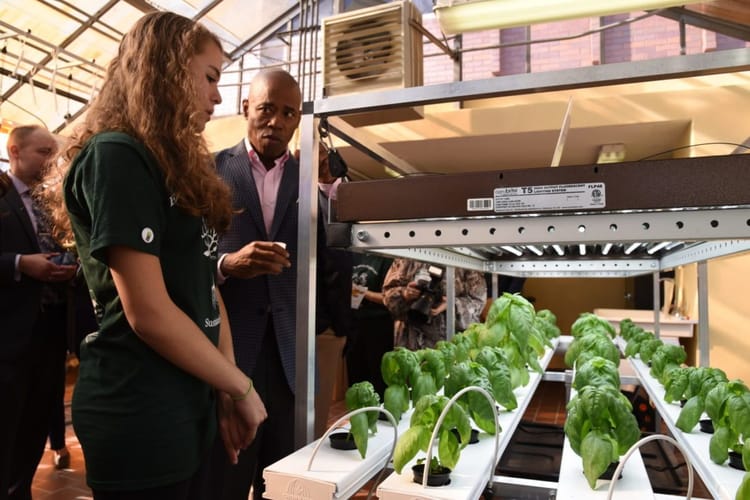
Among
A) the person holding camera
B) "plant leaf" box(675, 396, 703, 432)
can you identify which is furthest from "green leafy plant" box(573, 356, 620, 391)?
the person holding camera

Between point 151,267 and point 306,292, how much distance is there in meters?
0.25

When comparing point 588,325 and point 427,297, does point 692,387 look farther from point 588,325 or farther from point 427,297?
point 427,297

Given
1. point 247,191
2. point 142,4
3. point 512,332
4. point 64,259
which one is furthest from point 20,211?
point 142,4

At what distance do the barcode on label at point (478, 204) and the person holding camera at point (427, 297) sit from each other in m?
2.13

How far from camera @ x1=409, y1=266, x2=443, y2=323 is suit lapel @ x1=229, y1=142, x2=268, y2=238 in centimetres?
161

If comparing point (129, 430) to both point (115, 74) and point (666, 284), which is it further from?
point (666, 284)

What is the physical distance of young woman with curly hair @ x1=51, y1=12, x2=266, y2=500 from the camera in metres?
0.86

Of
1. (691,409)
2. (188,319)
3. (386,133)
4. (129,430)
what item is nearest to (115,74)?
(188,319)

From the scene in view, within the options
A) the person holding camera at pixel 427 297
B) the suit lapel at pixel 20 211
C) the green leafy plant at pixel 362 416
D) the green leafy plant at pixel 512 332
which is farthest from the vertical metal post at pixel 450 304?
the suit lapel at pixel 20 211

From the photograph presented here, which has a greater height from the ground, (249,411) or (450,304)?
(450,304)

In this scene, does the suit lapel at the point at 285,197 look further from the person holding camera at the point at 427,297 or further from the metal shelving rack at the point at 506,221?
the person holding camera at the point at 427,297

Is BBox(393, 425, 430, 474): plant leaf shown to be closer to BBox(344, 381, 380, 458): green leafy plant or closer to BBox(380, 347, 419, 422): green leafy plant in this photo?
BBox(344, 381, 380, 458): green leafy plant

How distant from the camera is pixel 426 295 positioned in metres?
3.21

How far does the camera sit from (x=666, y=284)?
5.17m
